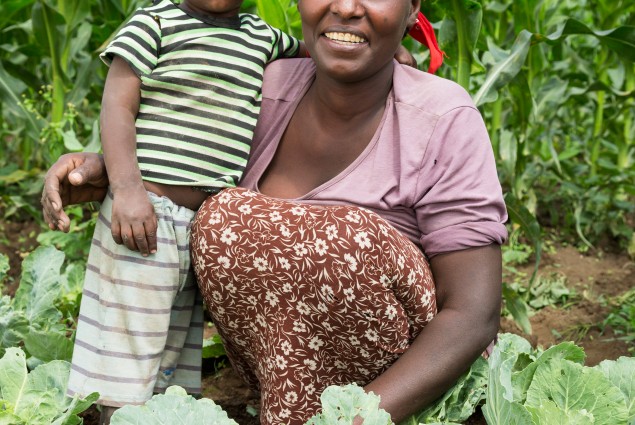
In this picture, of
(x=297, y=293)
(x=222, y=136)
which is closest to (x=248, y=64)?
(x=222, y=136)

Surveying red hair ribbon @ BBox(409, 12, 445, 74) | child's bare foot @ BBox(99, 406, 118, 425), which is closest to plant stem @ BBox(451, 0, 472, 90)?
red hair ribbon @ BBox(409, 12, 445, 74)

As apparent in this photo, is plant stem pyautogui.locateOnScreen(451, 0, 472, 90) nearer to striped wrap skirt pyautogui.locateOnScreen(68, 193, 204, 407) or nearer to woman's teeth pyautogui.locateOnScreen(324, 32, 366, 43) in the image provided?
woman's teeth pyautogui.locateOnScreen(324, 32, 366, 43)

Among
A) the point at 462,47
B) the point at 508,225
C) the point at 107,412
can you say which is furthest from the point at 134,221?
the point at 508,225

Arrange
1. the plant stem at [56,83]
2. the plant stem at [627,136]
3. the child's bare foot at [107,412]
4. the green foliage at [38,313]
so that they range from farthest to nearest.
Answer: the plant stem at [627,136], the plant stem at [56,83], the green foliage at [38,313], the child's bare foot at [107,412]

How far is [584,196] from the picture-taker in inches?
169

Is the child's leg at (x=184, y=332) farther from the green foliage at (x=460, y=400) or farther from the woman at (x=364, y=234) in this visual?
the green foliage at (x=460, y=400)

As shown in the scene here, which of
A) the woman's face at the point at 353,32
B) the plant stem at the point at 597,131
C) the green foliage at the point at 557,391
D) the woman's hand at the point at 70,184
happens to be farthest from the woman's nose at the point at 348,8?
the plant stem at the point at 597,131

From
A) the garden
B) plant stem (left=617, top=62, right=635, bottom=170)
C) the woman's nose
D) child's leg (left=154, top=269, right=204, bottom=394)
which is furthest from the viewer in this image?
plant stem (left=617, top=62, right=635, bottom=170)

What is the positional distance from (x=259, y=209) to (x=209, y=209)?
131 millimetres

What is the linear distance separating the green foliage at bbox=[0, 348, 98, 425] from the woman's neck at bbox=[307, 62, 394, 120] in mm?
929

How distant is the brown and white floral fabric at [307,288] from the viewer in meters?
2.04

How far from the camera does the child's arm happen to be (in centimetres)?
217

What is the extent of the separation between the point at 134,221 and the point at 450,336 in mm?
789

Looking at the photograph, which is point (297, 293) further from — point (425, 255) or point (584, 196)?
point (584, 196)
